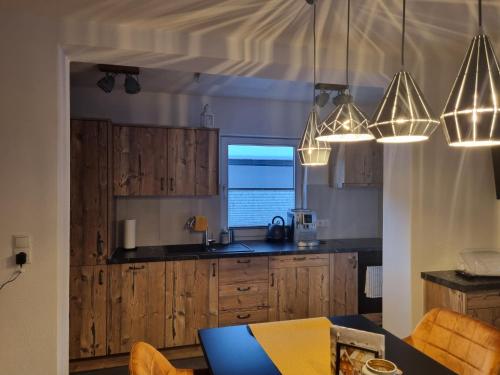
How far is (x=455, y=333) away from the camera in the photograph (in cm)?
177

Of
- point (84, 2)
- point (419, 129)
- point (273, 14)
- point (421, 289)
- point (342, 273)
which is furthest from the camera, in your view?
point (342, 273)

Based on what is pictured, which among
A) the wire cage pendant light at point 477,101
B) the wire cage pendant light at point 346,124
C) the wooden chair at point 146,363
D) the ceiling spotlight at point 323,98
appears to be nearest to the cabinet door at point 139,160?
the ceiling spotlight at point 323,98

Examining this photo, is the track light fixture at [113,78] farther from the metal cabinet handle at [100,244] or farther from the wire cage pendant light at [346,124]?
the wire cage pendant light at [346,124]

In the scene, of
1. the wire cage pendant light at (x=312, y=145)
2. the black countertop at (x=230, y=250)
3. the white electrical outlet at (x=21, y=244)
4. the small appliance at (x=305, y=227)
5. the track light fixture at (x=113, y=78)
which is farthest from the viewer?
the small appliance at (x=305, y=227)

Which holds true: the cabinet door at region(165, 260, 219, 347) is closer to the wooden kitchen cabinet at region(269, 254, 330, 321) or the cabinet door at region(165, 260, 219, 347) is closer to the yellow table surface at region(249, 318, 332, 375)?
the wooden kitchen cabinet at region(269, 254, 330, 321)

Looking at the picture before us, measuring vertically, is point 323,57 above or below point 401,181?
above

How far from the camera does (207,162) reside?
3.63 metres

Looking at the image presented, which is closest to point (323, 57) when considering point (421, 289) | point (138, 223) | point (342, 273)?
point (421, 289)

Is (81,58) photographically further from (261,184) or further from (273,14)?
(261,184)

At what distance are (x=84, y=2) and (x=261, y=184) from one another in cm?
267

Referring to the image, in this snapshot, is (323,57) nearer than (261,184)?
Yes

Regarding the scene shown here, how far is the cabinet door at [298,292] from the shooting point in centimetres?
350

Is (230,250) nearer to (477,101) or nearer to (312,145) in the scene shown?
(312,145)

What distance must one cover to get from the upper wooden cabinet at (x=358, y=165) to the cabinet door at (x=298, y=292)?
3.59 ft
